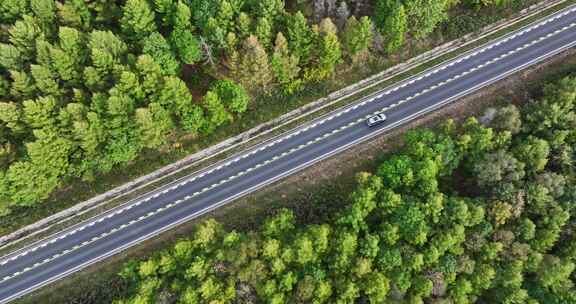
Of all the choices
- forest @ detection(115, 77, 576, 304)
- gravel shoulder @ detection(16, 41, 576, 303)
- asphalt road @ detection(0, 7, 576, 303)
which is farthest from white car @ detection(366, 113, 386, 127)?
forest @ detection(115, 77, 576, 304)

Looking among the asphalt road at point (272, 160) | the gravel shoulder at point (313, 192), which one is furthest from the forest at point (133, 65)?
the gravel shoulder at point (313, 192)

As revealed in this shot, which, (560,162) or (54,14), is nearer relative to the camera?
(560,162)

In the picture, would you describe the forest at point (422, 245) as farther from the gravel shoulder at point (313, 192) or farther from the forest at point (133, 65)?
the forest at point (133, 65)

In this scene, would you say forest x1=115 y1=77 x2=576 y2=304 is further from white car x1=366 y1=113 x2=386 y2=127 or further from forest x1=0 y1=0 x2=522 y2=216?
forest x1=0 y1=0 x2=522 y2=216

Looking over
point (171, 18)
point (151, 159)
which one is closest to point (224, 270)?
point (151, 159)

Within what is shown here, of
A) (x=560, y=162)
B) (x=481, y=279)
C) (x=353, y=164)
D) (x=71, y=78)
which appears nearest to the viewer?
(x=481, y=279)

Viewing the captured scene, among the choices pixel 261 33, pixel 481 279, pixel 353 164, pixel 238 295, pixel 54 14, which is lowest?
pixel 481 279

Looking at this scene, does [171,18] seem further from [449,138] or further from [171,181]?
[449,138]

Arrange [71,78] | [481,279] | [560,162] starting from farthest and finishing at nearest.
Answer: [71,78]
[560,162]
[481,279]
